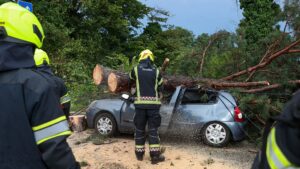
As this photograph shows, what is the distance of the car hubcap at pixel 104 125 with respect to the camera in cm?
906

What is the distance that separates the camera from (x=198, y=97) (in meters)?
8.78

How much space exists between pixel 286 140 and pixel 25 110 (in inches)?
59.5

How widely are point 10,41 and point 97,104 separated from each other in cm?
683

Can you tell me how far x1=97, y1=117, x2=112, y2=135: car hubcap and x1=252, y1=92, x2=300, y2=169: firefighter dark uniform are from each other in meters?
7.50

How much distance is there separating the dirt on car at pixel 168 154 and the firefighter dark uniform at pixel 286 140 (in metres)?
5.57

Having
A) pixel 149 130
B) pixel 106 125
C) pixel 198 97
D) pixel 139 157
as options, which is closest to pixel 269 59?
pixel 198 97

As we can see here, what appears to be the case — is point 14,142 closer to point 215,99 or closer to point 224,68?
point 215,99

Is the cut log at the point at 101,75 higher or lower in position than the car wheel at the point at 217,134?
higher

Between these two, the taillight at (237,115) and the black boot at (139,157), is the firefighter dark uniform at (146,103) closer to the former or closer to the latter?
the black boot at (139,157)

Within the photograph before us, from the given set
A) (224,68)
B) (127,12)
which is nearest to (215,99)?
(224,68)

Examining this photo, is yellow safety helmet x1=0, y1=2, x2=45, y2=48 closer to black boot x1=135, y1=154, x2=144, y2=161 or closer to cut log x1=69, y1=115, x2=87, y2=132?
black boot x1=135, y1=154, x2=144, y2=161

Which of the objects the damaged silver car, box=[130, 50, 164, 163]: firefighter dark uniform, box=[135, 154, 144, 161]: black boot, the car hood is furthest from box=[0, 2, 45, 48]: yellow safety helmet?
the car hood

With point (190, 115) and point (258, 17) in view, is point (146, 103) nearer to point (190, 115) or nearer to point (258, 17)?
point (190, 115)

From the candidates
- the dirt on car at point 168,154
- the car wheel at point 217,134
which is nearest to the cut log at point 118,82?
the dirt on car at point 168,154
